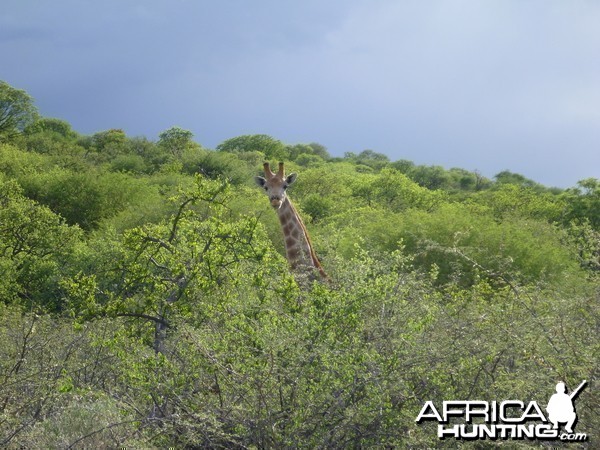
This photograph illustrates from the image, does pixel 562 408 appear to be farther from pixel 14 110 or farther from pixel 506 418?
pixel 14 110

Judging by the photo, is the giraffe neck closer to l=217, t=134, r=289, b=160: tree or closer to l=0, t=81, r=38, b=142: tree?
l=0, t=81, r=38, b=142: tree

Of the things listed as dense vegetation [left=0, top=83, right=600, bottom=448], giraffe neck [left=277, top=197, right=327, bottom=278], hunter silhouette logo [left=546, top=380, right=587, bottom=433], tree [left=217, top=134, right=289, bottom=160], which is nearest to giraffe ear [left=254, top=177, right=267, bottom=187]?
giraffe neck [left=277, top=197, right=327, bottom=278]

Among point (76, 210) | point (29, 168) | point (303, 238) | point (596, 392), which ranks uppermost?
point (29, 168)

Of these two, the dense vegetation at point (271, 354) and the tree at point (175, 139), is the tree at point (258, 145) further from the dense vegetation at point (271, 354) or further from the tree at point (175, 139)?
the dense vegetation at point (271, 354)

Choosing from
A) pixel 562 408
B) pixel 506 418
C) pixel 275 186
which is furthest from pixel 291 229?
pixel 562 408

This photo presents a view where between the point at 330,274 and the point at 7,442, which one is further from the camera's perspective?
the point at 330,274

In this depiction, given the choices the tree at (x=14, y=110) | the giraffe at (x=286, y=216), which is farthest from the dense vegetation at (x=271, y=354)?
the tree at (x=14, y=110)

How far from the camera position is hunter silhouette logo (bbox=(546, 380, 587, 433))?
532 centimetres

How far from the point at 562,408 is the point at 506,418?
1.29 ft

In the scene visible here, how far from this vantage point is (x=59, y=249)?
25469mm

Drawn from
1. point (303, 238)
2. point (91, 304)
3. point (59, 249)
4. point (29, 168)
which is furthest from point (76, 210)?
point (91, 304)

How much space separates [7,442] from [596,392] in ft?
14.7

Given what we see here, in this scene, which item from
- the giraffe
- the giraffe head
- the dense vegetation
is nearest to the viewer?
the dense vegetation

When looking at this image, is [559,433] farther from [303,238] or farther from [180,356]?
[303,238]
